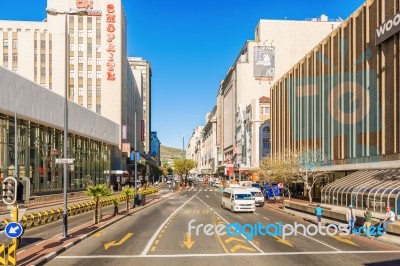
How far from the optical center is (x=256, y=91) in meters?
144

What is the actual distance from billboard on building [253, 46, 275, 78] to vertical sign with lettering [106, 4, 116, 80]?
53409mm

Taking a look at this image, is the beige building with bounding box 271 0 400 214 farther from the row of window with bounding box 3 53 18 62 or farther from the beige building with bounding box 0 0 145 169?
the row of window with bounding box 3 53 18 62

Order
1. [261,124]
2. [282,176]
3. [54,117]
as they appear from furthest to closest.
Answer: [261,124] → [54,117] → [282,176]

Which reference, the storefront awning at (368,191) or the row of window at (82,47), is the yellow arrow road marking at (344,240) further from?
the row of window at (82,47)

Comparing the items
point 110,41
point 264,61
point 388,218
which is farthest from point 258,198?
point 264,61

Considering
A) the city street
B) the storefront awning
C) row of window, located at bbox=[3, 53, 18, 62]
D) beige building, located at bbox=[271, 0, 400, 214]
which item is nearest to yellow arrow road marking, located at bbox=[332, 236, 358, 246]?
the city street

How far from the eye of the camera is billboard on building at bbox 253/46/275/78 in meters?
141

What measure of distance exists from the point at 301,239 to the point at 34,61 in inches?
3690

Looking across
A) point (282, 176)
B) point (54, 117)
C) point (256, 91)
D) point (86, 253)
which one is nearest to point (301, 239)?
point (86, 253)

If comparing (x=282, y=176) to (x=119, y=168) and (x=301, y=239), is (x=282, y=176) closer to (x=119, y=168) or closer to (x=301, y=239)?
(x=301, y=239)

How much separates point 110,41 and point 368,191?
3075 inches

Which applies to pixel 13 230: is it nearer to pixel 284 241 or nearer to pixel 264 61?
pixel 284 241

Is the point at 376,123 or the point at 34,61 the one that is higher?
the point at 34,61

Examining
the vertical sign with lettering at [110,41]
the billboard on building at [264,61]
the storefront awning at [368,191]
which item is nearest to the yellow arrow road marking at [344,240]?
the storefront awning at [368,191]
